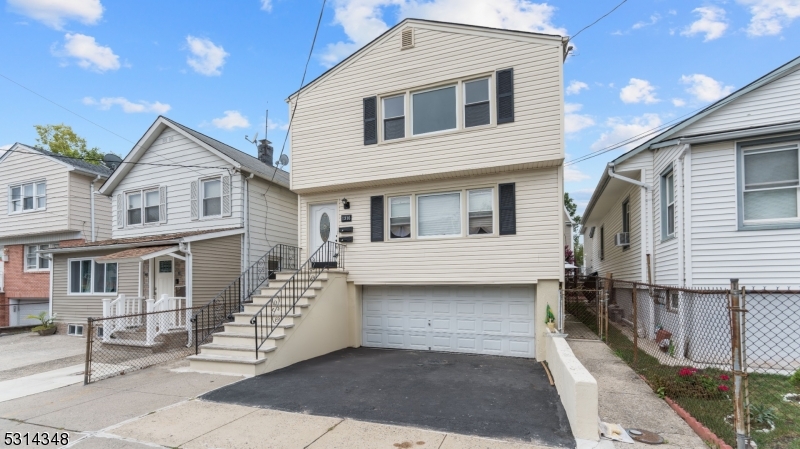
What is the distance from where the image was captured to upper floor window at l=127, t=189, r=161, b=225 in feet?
44.4

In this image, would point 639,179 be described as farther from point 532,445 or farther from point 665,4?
point 532,445

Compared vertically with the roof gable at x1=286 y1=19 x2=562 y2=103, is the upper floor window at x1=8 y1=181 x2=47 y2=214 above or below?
below

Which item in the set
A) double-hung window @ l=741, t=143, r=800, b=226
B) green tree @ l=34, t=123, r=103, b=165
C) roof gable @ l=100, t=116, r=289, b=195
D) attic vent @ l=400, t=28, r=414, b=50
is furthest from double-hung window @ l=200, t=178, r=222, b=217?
green tree @ l=34, t=123, r=103, b=165

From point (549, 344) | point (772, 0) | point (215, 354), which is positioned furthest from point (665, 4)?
point (215, 354)

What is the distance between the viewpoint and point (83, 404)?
5.90m

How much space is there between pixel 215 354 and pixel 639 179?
10458 mm

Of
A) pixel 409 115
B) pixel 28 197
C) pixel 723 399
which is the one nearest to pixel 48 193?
pixel 28 197

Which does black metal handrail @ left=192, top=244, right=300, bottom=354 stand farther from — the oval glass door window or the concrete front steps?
the concrete front steps

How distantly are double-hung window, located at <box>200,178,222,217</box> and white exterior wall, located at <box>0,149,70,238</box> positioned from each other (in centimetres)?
643

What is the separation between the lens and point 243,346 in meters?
7.84

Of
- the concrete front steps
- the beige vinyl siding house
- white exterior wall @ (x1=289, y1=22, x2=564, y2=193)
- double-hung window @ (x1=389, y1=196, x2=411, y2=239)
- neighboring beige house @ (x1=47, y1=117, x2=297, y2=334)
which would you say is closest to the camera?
the concrete front steps

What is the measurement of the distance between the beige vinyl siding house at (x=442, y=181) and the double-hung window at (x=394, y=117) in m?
0.03

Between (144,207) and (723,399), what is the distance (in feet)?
51.9

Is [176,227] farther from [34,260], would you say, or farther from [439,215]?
[439,215]
